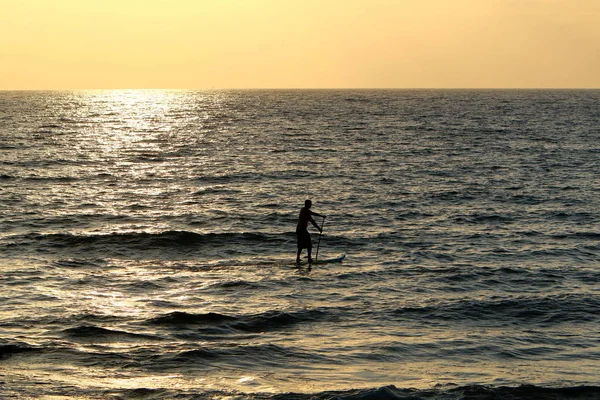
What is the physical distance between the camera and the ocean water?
47.1 feet

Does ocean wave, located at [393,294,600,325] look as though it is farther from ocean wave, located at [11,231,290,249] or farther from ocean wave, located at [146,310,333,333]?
ocean wave, located at [11,231,290,249]

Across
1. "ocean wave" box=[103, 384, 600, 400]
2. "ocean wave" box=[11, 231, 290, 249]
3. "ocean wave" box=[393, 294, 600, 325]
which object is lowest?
"ocean wave" box=[103, 384, 600, 400]

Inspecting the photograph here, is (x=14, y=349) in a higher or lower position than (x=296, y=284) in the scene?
lower

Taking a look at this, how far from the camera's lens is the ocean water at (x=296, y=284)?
14.4m

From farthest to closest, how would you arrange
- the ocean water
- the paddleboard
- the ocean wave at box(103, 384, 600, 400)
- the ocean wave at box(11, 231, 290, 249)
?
the ocean wave at box(11, 231, 290, 249), the paddleboard, the ocean water, the ocean wave at box(103, 384, 600, 400)

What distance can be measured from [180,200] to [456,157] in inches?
1052

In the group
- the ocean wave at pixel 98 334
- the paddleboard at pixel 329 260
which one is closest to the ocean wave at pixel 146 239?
the paddleboard at pixel 329 260

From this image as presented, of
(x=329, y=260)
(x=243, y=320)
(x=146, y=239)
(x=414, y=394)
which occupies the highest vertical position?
(x=146, y=239)

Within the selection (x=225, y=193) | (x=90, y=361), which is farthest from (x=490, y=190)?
(x=90, y=361)

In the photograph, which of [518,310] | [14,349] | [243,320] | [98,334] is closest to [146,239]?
[243,320]

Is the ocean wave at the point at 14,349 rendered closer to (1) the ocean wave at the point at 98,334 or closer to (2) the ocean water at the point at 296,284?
(2) the ocean water at the point at 296,284

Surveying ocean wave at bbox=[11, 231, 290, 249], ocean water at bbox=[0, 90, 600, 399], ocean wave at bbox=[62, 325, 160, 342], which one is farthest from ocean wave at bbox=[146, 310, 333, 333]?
ocean wave at bbox=[11, 231, 290, 249]

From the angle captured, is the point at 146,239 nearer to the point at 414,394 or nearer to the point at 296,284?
the point at 296,284

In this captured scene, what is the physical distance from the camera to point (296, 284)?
21703mm
